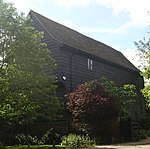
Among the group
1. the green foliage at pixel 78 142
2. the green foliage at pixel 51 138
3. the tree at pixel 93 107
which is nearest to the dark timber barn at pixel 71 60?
the tree at pixel 93 107

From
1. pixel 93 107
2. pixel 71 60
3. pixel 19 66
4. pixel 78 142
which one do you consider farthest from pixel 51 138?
pixel 71 60

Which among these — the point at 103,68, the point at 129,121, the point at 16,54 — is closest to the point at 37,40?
the point at 16,54

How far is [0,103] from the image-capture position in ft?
47.1

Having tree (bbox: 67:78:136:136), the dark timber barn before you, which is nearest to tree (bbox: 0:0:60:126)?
tree (bbox: 67:78:136:136)

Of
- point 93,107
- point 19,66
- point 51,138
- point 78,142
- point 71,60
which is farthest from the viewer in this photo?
point 71,60

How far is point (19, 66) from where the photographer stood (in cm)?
1551

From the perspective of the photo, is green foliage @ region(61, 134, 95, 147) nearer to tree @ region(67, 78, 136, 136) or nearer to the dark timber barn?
tree @ region(67, 78, 136, 136)

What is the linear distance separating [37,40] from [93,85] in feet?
16.7

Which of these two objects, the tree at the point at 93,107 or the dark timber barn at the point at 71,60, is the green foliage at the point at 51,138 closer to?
the tree at the point at 93,107

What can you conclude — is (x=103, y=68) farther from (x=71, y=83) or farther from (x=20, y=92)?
(x=20, y=92)

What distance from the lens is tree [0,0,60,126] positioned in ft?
49.3

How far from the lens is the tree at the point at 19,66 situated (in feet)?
49.3

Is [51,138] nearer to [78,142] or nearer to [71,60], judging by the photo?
[78,142]

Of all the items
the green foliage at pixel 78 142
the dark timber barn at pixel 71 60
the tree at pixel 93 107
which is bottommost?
the green foliage at pixel 78 142
